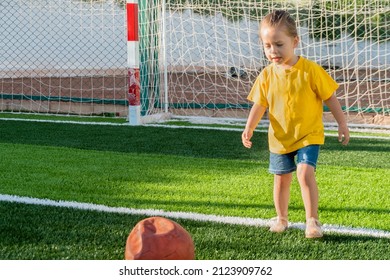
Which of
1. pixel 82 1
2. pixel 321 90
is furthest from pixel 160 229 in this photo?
pixel 82 1

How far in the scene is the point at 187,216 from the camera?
4359 mm

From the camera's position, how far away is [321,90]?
4.08m

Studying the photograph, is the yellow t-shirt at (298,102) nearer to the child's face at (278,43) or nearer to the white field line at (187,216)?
the child's face at (278,43)

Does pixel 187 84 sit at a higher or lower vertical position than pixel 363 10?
lower

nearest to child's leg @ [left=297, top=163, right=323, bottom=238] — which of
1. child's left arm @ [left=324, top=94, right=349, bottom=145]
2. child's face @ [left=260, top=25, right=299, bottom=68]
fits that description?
child's left arm @ [left=324, top=94, right=349, bottom=145]

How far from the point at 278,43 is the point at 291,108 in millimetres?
345

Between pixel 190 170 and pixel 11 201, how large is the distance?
1630mm

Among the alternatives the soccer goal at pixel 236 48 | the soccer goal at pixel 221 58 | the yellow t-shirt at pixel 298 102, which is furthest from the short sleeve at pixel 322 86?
the soccer goal at pixel 236 48

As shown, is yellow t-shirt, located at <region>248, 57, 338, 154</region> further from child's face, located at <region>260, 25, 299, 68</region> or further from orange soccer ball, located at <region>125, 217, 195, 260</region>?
orange soccer ball, located at <region>125, 217, 195, 260</region>

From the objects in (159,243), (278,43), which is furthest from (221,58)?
(159,243)

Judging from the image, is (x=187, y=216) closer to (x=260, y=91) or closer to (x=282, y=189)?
(x=282, y=189)

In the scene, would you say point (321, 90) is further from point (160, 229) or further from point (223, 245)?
point (160, 229)

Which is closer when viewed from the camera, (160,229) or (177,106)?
(160,229)

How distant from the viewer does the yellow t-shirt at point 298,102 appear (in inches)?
161
